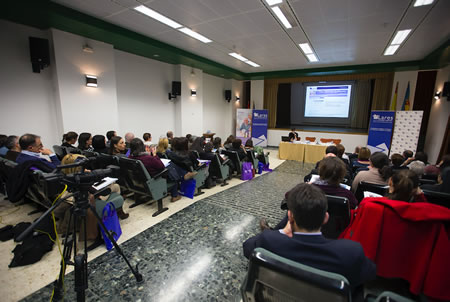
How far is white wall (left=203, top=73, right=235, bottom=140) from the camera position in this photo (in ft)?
30.3

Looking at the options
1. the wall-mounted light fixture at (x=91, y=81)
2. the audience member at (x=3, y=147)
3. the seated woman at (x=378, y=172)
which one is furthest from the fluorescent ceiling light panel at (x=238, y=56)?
the audience member at (x=3, y=147)

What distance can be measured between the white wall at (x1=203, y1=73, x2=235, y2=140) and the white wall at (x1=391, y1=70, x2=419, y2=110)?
22.1 ft

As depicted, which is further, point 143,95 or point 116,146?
point 143,95

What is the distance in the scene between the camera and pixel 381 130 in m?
7.28

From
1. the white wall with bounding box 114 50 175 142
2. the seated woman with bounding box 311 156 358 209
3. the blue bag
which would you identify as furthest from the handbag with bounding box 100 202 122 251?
the white wall with bounding box 114 50 175 142

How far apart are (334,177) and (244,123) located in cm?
824

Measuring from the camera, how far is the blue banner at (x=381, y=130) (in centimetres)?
709

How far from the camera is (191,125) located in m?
7.99

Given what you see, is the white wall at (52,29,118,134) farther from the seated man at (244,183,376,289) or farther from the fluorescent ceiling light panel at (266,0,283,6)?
the seated man at (244,183,376,289)

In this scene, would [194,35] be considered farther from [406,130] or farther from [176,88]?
[406,130]

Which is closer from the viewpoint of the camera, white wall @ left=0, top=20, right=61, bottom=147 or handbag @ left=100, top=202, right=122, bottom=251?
handbag @ left=100, top=202, right=122, bottom=251

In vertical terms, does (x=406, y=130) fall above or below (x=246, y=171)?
above

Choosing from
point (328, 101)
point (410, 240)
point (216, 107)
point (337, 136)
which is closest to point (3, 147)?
point (410, 240)

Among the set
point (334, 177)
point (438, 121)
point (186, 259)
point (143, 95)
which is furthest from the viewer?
point (143, 95)
